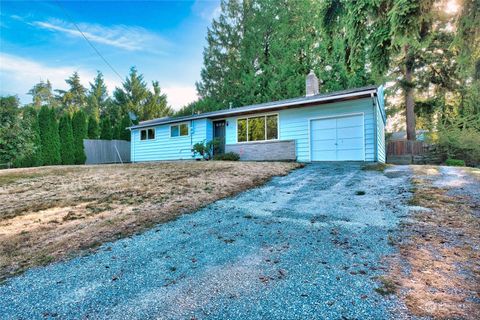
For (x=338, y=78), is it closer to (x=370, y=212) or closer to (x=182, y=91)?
(x=182, y=91)

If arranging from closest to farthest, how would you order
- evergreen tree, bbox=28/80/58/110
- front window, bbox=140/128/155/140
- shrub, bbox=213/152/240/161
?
shrub, bbox=213/152/240/161
front window, bbox=140/128/155/140
evergreen tree, bbox=28/80/58/110

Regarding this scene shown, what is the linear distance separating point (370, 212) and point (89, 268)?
159 inches

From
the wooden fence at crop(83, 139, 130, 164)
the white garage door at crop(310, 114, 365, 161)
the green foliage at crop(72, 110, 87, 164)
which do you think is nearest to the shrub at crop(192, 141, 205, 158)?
the white garage door at crop(310, 114, 365, 161)

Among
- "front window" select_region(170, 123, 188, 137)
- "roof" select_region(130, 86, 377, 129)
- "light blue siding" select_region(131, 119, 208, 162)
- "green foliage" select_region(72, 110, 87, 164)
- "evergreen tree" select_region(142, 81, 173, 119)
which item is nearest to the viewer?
"roof" select_region(130, 86, 377, 129)

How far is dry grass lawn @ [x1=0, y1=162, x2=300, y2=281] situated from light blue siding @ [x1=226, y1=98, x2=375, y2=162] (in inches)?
109

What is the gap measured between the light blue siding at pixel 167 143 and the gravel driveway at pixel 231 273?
9798mm

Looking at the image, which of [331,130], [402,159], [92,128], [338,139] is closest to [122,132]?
[92,128]

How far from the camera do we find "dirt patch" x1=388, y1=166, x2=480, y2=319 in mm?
1884

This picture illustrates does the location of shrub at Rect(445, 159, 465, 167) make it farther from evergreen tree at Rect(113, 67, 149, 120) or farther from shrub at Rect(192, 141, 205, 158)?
evergreen tree at Rect(113, 67, 149, 120)

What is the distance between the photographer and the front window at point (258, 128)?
12.3m

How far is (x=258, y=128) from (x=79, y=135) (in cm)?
1258

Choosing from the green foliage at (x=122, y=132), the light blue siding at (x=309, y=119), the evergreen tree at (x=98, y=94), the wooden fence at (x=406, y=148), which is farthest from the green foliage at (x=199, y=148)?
the evergreen tree at (x=98, y=94)

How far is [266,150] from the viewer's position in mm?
12219

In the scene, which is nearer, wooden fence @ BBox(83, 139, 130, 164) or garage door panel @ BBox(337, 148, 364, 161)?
garage door panel @ BBox(337, 148, 364, 161)
